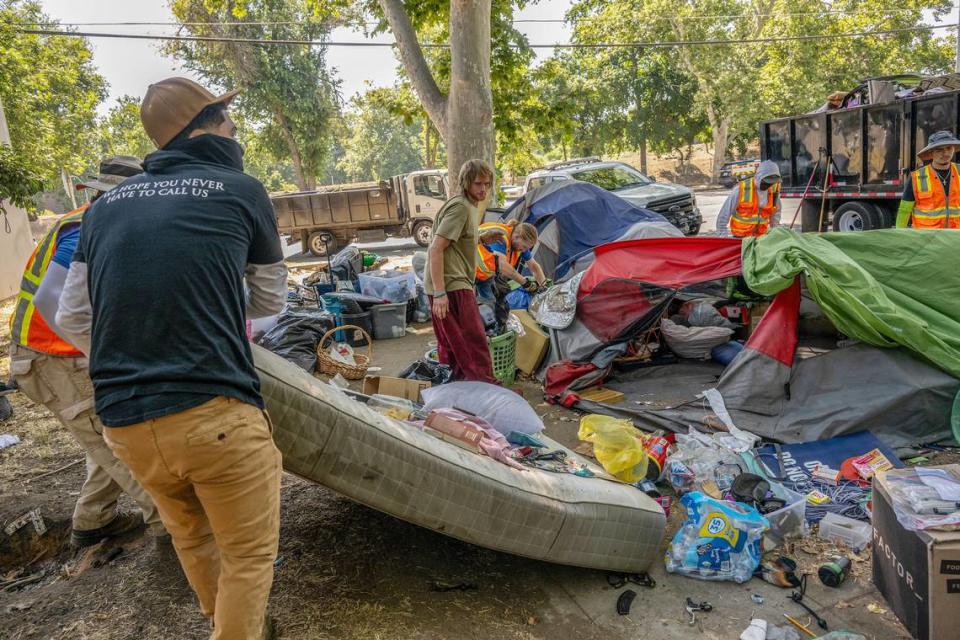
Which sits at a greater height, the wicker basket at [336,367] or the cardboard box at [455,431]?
the cardboard box at [455,431]

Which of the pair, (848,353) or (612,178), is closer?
(848,353)

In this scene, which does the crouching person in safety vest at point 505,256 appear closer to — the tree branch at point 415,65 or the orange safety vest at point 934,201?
the orange safety vest at point 934,201

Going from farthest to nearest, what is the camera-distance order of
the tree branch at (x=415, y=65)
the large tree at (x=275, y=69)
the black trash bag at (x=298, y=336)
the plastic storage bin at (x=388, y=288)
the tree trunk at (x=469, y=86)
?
the large tree at (x=275, y=69) < the tree branch at (x=415, y=65) < the tree trunk at (x=469, y=86) < the plastic storage bin at (x=388, y=288) < the black trash bag at (x=298, y=336)

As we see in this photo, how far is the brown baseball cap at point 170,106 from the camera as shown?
187cm

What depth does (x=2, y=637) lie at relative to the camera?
2434 mm

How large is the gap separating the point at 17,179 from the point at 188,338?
246 inches

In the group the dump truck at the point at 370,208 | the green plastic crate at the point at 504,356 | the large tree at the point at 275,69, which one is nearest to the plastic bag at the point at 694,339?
the green plastic crate at the point at 504,356

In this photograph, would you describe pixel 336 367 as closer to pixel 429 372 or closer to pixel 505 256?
pixel 429 372

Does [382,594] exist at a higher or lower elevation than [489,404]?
lower

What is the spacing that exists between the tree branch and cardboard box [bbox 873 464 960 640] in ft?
25.9

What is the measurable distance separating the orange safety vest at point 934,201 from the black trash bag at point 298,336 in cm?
548

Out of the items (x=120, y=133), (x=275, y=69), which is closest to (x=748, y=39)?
(x=275, y=69)

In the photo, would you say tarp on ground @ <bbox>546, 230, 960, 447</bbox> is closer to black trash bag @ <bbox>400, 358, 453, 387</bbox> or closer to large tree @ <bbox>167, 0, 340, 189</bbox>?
black trash bag @ <bbox>400, 358, 453, 387</bbox>

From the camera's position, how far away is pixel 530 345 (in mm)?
5602
